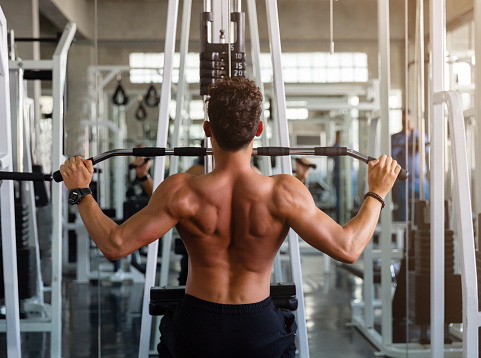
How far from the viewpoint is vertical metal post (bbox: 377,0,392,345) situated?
3383mm

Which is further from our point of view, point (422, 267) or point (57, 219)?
point (422, 267)

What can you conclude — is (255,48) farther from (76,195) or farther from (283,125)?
(76,195)

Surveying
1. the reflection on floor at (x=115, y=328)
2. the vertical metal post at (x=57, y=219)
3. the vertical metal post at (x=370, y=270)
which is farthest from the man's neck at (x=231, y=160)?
the vertical metal post at (x=370, y=270)

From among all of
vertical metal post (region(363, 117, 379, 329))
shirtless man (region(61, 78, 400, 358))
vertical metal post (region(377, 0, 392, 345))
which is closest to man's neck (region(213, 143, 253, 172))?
shirtless man (region(61, 78, 400, 358))

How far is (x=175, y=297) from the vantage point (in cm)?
200

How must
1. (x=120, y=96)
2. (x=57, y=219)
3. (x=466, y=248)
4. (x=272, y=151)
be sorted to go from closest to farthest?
(x=272, y=151) → (x=466, y=248) → (x=57, y=219) → (x=120, y=96)

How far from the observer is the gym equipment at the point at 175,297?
1.98m

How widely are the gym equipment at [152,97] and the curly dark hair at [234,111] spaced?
3180mm

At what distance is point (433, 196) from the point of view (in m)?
2.38

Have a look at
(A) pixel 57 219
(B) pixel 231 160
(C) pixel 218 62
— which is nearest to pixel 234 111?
(B) pixel 231 160

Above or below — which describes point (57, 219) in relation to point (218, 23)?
below

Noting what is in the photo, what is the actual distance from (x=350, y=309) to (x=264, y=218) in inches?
129

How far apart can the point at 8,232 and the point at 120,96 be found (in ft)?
8.40

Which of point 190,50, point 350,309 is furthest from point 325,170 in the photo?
point 190,50
